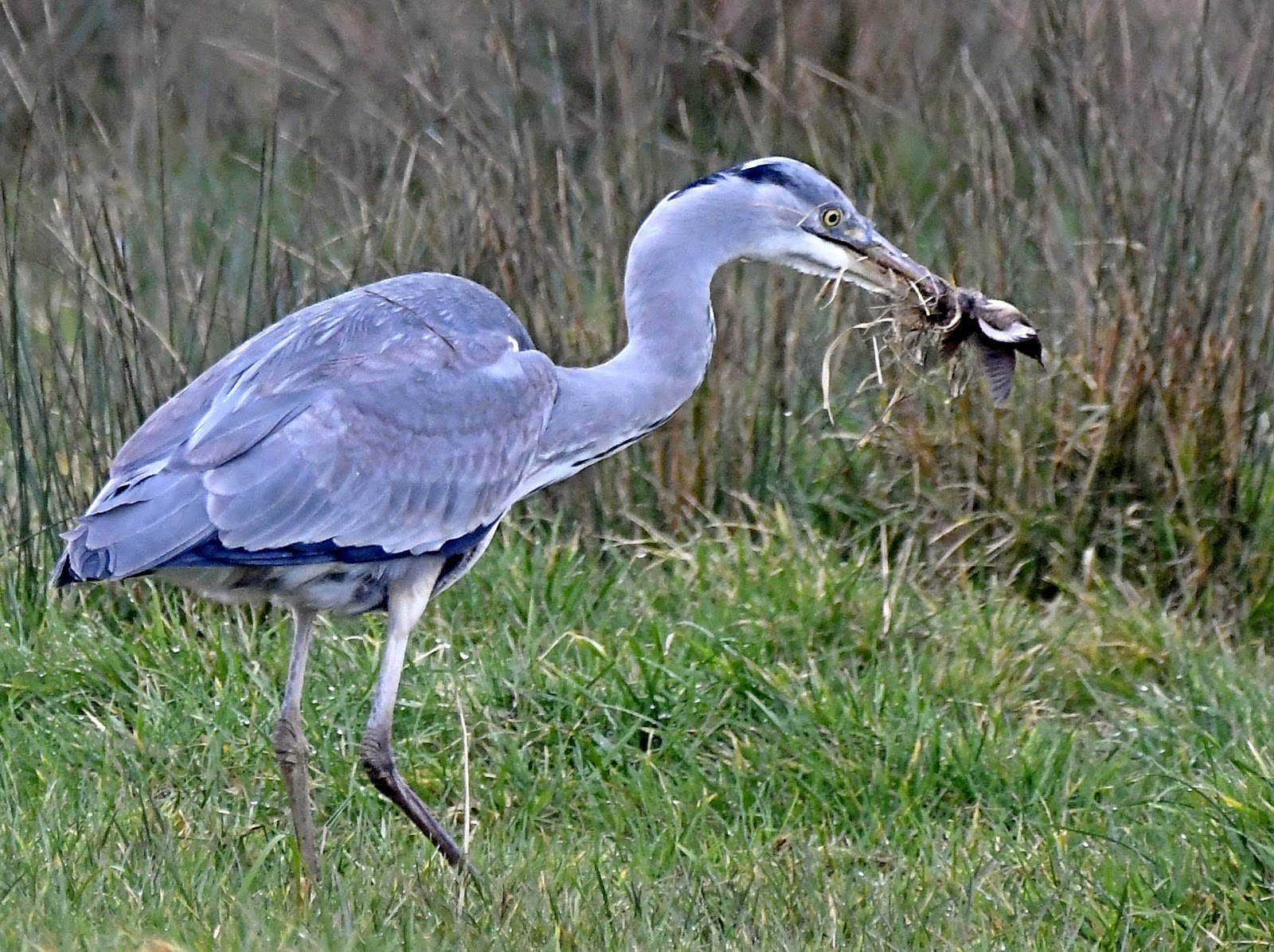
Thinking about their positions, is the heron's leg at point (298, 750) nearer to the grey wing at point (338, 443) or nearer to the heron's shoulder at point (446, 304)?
the grey wing at point (338, 443)

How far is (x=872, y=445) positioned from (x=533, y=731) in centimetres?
179

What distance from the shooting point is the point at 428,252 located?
6.67m

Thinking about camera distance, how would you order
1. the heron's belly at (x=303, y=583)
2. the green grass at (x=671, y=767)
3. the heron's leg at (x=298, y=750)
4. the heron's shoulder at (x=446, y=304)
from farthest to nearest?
the heron's shoulder at (x=446, y=304) → the heron's belly at (x=303, y=583) → the heron's leg at (x=298, y=750) → the green grass at (x=671, y=767)

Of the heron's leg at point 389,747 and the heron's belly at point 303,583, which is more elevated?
the heron's belly at point 303,583

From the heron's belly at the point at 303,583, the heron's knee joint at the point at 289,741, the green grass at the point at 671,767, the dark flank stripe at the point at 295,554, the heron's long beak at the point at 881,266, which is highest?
the heron's long beak at the point at 881,266

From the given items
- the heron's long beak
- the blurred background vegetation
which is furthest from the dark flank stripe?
the blurred background vegetation

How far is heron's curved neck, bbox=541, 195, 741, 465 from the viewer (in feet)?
16.2

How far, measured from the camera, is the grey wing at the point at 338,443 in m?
4.32

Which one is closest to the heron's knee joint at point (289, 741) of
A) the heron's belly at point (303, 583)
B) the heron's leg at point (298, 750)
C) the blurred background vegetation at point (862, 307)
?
the heron's leg at point (298, 750)

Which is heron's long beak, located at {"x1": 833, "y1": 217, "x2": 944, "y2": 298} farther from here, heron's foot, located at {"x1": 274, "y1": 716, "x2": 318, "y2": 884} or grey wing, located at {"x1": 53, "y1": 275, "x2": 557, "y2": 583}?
heron's foot, located at {"x1": 274, "y1": 716, "x2": 318, "y2": 884}

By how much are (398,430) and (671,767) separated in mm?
1090


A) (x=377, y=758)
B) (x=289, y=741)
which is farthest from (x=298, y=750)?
(x=377, y=758)

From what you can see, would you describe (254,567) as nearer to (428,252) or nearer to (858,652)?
(858,652)

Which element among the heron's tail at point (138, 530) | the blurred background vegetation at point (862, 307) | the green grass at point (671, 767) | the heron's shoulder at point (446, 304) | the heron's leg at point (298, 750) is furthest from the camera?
the blurred background vegetation at point (862, 307)
